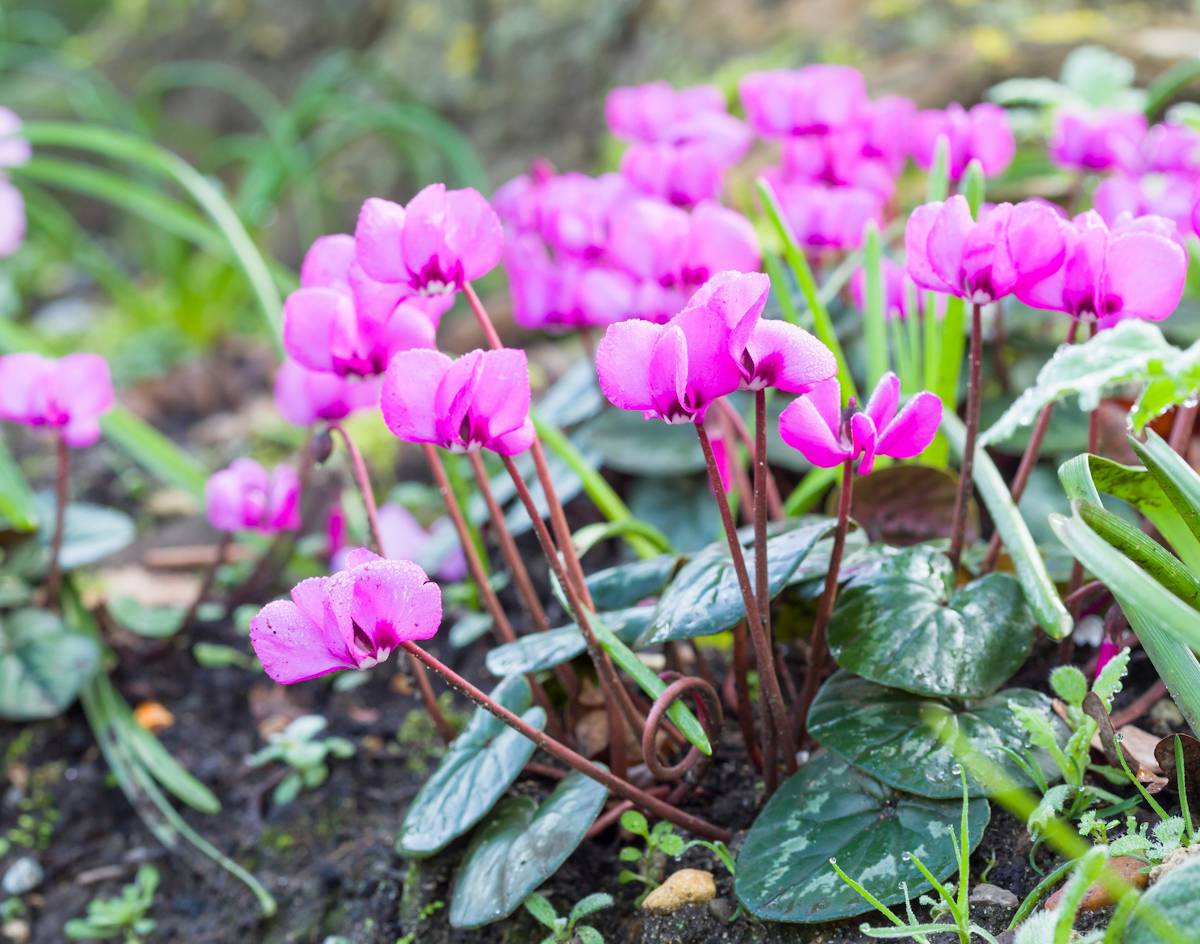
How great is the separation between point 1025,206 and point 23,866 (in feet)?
5.22

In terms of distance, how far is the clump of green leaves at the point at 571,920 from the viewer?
1142mm

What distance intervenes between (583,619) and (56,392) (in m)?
0.94

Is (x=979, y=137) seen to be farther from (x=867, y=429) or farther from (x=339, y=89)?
(x=339, y=89)

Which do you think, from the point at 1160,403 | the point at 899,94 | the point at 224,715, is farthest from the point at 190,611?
the point at 899,94

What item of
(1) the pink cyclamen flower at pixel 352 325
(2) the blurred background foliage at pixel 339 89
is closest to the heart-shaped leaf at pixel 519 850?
(1) the pink cyclamen flower at pixel 352 325

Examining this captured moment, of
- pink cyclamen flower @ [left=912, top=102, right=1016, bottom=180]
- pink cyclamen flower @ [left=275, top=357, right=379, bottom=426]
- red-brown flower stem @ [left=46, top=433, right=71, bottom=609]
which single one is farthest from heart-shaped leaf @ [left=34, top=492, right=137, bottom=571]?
pink cyclamen flower @ [left=912, top=102, right=1016, bottom=180]

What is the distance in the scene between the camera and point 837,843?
1.07 meters

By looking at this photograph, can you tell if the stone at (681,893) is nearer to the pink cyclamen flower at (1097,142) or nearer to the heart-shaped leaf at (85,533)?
the heart-shaped leaf at (85,533)

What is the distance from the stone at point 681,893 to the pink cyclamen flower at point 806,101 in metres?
1.16

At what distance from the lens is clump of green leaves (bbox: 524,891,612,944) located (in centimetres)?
114

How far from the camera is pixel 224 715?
1875 mm

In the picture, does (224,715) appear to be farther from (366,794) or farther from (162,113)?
(162,113)

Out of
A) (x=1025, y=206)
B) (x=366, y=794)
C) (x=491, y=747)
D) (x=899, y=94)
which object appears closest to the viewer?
(x=1025, y=206)

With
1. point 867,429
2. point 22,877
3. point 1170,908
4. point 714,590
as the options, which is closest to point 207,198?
point 22,877
